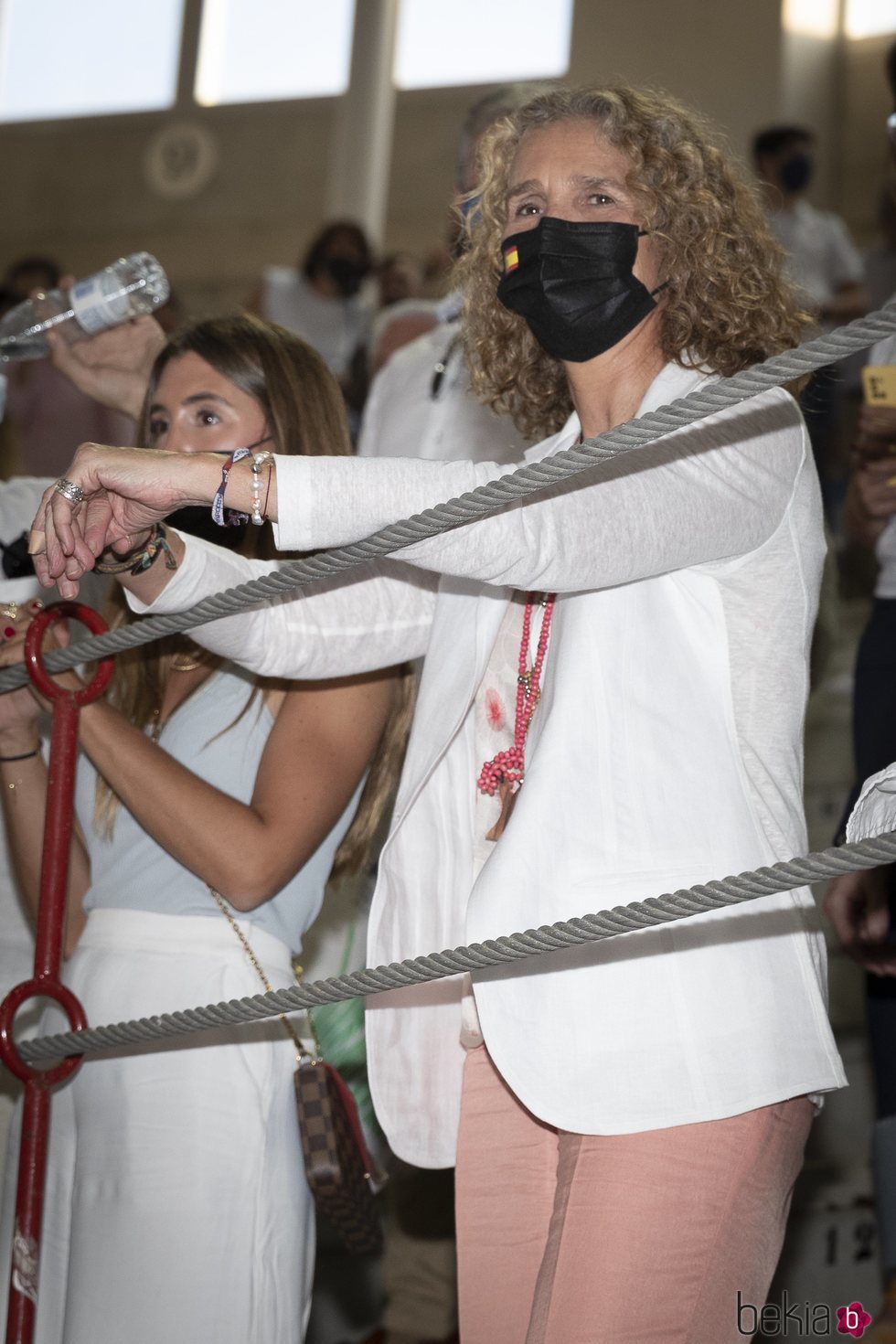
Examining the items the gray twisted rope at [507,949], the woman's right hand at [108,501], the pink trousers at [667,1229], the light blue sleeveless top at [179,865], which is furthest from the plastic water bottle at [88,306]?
the pink trousers at [667,1229]

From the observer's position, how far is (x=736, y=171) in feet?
6.31

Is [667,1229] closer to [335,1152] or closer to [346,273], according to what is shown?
[335,1152]

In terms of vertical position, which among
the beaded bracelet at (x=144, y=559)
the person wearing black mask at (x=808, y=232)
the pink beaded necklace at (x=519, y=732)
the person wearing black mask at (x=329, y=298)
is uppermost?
the person wearing black mask at (x=808, y=232)

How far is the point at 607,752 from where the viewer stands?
Answer: 64.0 inches

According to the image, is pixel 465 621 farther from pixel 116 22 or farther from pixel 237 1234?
pixel 116 22

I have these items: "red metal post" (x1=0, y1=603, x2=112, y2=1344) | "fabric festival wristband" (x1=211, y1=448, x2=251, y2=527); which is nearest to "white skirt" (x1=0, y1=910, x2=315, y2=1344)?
"red metal post" (x1=0, y1=603, x2=112, y2=1344)

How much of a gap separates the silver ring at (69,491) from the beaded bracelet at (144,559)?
0.14 metres

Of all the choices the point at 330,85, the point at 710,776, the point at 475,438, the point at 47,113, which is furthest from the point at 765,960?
the point at 47,113

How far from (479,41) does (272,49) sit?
1912 mm

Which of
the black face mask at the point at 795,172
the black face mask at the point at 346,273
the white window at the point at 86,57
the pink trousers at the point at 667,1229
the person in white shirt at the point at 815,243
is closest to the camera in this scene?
the pink trousers at the point at 667,1229

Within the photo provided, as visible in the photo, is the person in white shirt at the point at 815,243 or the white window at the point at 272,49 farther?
the white window at the point at 272,49

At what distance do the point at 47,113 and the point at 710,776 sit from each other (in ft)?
44.2

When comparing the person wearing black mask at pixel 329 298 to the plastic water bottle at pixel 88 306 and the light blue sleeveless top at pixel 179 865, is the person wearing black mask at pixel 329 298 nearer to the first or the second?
the plastic water bottle at pixel 88 306

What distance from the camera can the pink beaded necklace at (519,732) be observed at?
1844 mm
